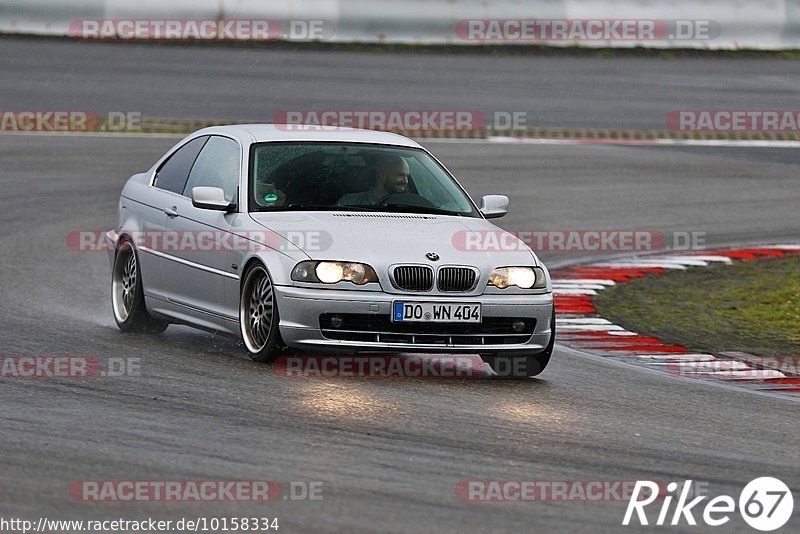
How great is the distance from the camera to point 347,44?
86.6ft

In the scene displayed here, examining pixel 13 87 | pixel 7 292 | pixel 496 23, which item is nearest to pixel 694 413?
pixel 7 292

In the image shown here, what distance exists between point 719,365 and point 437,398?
8.41ft

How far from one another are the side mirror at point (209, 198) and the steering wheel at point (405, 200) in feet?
3.06

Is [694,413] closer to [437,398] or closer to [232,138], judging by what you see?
[437,398]

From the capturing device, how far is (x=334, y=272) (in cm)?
930

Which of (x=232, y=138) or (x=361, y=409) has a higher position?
(x=232, y=138)

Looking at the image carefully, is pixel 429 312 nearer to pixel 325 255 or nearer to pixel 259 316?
pixel 325 255

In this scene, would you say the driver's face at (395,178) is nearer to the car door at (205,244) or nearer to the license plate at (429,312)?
the car door at (205,244)

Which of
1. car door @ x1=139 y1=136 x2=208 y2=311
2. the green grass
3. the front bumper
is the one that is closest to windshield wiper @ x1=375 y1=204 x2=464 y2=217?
the front bumper

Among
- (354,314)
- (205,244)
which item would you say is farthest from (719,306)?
(354,314)

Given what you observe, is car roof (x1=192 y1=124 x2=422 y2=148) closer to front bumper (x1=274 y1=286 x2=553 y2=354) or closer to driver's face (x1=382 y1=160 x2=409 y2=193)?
driver's face (x1=382 y1=160 x2=409 y2=193)

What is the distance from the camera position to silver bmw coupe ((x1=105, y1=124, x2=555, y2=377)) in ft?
30.5

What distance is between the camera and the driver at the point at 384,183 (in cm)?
1023

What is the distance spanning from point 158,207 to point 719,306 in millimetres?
4715
